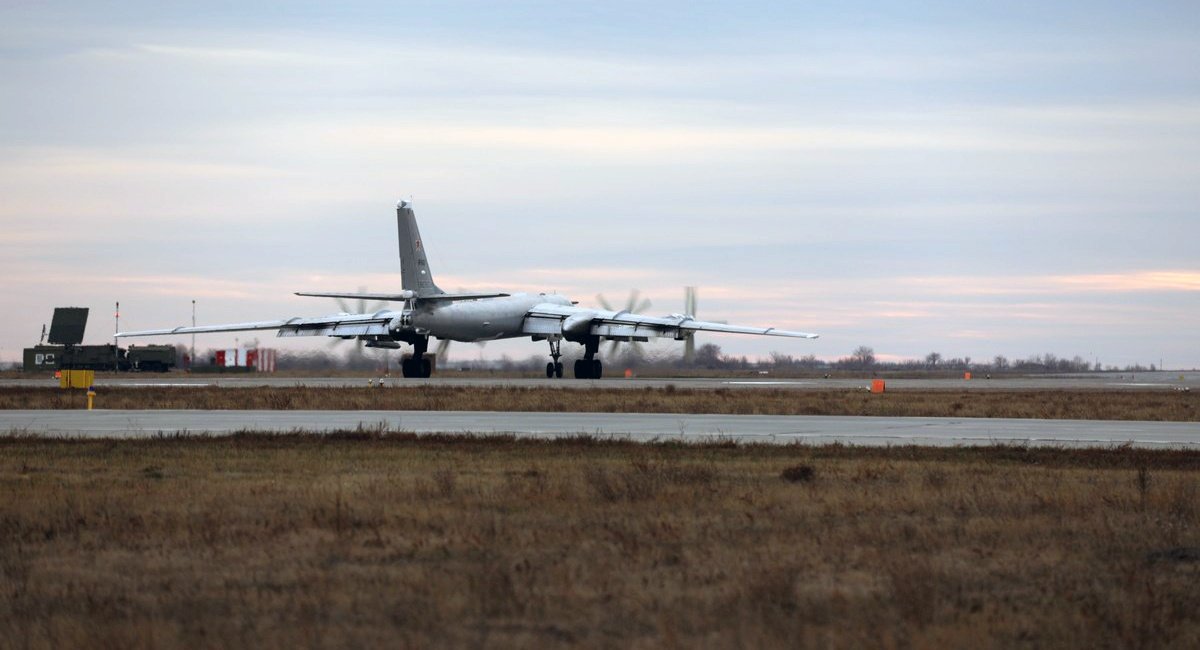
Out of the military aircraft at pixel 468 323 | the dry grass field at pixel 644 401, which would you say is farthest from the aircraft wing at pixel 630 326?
the dry grass field at pixel 644 401

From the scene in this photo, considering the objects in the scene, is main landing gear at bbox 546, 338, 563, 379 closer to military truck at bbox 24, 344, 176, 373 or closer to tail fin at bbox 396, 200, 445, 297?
tail fin at bbox 396, 200, 445, 297

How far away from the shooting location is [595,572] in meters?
10.5

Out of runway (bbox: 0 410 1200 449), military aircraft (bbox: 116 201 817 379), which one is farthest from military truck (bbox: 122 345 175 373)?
runway (bbox: 0 410 1200 449)

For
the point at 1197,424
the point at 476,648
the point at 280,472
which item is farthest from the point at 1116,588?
the point at 1197,424

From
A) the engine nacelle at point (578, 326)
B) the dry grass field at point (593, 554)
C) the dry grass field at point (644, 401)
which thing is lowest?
the dry grass field at point (593, 554)

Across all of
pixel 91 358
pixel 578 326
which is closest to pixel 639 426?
pixel 578 326

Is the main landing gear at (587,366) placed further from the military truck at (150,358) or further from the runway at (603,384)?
the military truck at (150,358)

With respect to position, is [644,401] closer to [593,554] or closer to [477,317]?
[593,554]

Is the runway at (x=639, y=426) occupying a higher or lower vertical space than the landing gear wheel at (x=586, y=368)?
lower

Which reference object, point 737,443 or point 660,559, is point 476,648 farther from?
point 737,443

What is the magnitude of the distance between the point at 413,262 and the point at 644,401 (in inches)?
1127

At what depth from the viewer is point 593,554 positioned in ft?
37.3

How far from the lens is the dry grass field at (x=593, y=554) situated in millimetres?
8578

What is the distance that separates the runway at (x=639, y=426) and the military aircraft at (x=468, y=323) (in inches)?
1177
